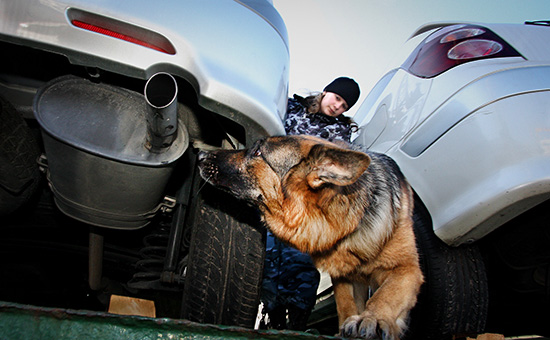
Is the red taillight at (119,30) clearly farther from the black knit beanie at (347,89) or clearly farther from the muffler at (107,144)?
the black knit beanie at (347,89)

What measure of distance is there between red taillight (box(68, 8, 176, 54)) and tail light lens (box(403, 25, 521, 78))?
1.78 metres

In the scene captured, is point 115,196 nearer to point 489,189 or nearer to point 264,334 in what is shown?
point 264,334

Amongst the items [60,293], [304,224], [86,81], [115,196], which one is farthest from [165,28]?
[60,293]

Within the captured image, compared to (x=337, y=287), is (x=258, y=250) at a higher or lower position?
higher

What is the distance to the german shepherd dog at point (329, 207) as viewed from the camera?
2.19m

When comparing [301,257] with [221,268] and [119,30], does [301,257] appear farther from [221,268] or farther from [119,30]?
[119,30]

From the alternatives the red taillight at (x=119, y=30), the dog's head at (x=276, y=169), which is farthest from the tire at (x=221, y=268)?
the red taillight at (x=119, y=30)

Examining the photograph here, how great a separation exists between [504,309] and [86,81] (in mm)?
3367

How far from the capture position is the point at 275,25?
83.1 inches

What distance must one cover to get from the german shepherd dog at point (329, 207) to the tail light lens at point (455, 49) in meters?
0.79

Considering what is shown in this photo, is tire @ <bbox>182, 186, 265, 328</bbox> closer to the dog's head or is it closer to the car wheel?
the dog's head

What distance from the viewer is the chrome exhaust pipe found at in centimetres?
161

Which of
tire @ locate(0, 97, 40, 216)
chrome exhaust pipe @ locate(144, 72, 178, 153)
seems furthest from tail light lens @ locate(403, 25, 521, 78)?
tire @ locate(0, 97, 40, 216)

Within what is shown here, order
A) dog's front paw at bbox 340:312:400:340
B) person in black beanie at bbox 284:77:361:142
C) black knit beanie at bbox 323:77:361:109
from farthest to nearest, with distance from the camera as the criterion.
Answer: black knit beanie at bbox 323:77:361:109 < person in black beanie at bbox 284:77:361:142 < dog's front paw at bbox 340:312:400:340
